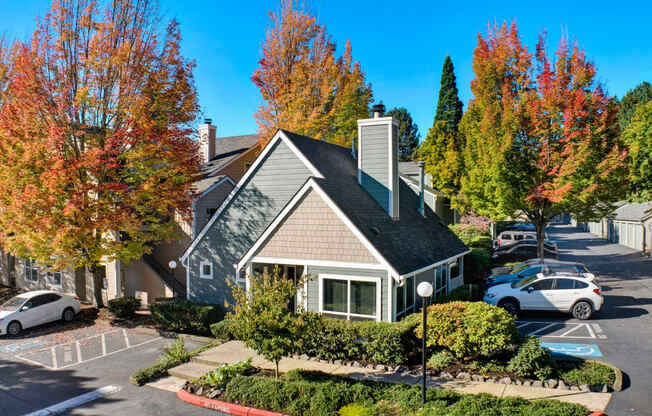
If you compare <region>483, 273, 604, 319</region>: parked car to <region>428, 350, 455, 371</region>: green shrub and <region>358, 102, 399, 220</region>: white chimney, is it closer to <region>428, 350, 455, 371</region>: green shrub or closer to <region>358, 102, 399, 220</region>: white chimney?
<region>358, 102, 399, 220</region>: white chimney

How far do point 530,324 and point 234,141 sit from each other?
24.5 metres

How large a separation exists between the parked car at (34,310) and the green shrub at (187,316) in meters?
5.15

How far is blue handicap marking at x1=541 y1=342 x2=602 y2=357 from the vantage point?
1311cm

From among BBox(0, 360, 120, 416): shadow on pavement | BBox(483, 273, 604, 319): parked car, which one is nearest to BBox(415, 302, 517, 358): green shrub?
BBox(483, 273, 604, 319): parked car

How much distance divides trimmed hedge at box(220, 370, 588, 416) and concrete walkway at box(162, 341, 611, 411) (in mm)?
959

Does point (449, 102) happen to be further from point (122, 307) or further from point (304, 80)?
point (122, 307)

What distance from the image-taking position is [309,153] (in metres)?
16.7

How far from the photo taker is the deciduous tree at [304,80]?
89.7 feet

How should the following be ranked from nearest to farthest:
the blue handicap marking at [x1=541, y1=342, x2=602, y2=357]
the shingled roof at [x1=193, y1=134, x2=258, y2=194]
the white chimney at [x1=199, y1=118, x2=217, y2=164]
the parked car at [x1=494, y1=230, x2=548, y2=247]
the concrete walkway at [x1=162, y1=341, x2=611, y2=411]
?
the concrete walkway at [x1=162, y1=341, x2=611, y2=411] → the blue handicap marking at [x1=541, y1=342, x2=602, y2=357] → the shingled roof at [x1=193, y1=134, x2=258, y2=194] → the white chimney at [x1=199, y1=118, x2=217, y2=164] → the parked car at [x1=494, y1=230, x2=548, y2=247]

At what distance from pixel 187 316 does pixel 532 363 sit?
1221 centimetres

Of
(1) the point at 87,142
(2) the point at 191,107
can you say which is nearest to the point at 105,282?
(1) the point at 87,142

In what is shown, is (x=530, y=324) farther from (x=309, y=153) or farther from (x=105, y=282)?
(x=105, y=282)

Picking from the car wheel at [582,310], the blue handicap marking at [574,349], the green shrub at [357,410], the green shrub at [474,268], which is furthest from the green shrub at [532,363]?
the green shrub at [474,268]

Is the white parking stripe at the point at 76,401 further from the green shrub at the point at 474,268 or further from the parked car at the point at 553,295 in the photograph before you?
the green shrub at the point at 474,268
